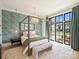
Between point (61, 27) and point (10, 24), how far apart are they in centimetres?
426

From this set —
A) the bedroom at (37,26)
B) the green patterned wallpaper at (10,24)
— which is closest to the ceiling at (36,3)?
the bedroom at (37,26)

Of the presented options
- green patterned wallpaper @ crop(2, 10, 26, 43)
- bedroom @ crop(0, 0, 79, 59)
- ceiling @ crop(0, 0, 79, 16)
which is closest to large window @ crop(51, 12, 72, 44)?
bedroom @ crop(0, 0, 79, 59)

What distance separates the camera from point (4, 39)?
18.3 feet

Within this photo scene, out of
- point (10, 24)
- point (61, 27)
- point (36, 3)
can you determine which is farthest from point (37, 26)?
point (36, 3)

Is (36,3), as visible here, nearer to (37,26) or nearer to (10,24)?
(10,24)

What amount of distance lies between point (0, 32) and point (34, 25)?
10.00ft

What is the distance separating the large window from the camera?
5.91 m

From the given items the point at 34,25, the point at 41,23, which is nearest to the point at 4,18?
the point at 34,25

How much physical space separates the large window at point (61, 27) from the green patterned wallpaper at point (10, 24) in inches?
132

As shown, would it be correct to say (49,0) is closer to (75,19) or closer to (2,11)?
(75,19)

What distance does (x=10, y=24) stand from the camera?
582 centimetres

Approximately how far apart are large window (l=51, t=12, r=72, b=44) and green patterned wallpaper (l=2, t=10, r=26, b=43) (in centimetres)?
335

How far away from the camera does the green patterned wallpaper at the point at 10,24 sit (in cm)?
551

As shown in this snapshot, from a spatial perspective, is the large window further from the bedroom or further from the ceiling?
the ceiling
